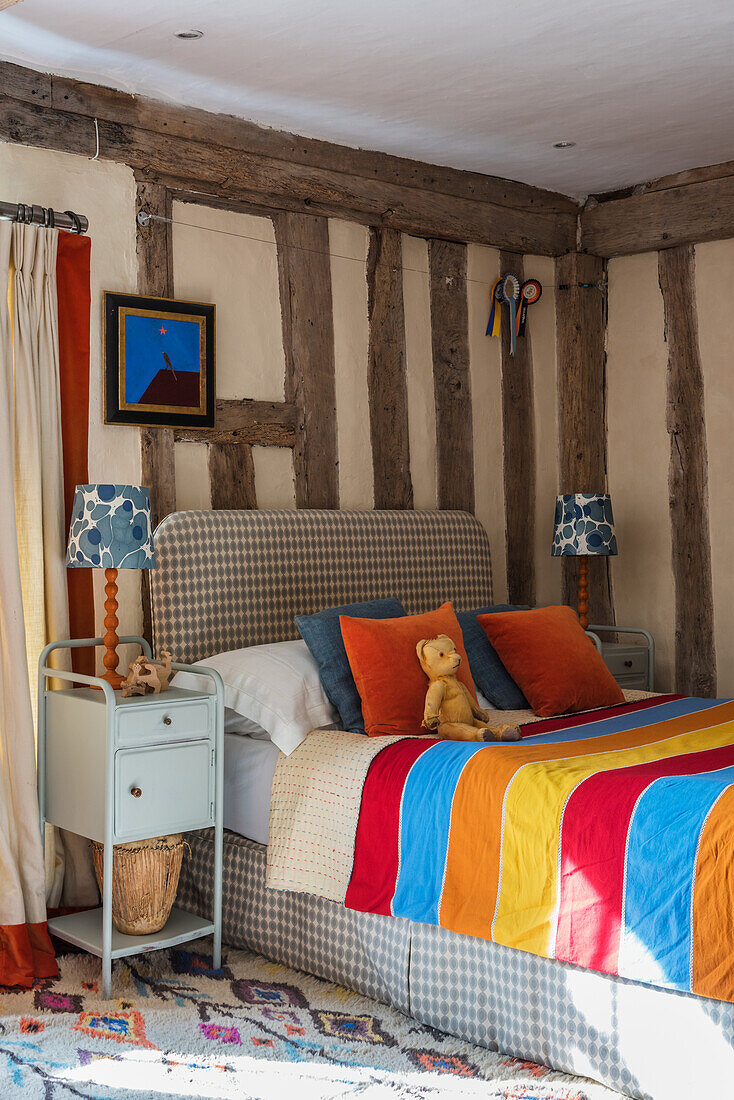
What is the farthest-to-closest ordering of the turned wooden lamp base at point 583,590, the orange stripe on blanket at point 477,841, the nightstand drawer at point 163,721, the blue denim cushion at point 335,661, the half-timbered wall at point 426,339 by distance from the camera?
1. the turned wooden lamp base at point 583,590
2. the half-timbered wall at point 426,339
3. the blue denim cushion at point 335,661
4. the nightstand drawer at point 163,721
5. the orange stripe on blanket at point 477,841

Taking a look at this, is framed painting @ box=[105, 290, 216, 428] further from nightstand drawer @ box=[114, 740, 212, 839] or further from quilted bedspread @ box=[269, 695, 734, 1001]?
quilted bedspread @ box=[269, 695, 734, 1001]

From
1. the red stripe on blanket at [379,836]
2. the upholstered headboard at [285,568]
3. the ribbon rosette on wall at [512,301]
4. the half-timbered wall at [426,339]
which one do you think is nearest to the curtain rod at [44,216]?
the half-timbered wall at [426,339]

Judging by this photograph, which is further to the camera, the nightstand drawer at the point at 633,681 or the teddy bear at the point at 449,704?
the nightstand drawer at the point at 633,681

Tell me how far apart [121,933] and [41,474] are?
1.41 meters

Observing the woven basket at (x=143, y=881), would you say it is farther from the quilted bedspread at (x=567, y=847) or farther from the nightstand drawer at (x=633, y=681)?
the nightstand drawer at (x=633, y=681)

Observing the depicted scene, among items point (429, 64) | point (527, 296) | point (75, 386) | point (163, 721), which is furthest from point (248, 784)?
point (527, 296)

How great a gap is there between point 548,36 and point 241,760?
8.08ft

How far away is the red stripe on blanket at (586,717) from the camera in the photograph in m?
3.38

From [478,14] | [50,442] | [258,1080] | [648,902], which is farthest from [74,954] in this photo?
[478,14]

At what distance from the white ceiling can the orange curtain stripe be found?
636 mm

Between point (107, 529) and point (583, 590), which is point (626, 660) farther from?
point (107, 529)

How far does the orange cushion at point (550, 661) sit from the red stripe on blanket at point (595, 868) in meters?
1.12

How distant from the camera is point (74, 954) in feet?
10.7

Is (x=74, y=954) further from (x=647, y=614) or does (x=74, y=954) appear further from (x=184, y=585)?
(x=647, y=614)
